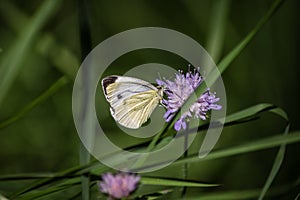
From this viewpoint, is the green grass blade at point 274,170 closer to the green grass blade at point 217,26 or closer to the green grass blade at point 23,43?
the green grass blade at point 217,26

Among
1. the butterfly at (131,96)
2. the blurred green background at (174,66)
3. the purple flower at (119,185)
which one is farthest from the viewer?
the blurred green background at (174,66)

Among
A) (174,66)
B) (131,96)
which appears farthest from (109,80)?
(174,66)

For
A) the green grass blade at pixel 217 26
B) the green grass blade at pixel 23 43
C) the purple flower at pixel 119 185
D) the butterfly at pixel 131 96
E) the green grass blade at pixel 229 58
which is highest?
the green grass blade at pixel 23 43

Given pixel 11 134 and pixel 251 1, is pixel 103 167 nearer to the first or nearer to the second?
pixel 11 134

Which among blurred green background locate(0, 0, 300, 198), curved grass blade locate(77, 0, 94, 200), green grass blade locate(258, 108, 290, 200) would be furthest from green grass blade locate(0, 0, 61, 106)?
blurred green background locate(0, 0, 300, 198)

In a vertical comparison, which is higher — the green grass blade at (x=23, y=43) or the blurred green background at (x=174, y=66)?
the blurred green background at (x=174, y=66)

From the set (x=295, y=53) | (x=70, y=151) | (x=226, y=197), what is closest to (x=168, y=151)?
(x=226, y=197)

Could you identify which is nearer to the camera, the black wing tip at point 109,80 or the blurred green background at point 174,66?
the black wing tip at point 109,80

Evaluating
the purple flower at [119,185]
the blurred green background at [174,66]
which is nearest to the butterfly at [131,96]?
the purple flower at [119,185]
